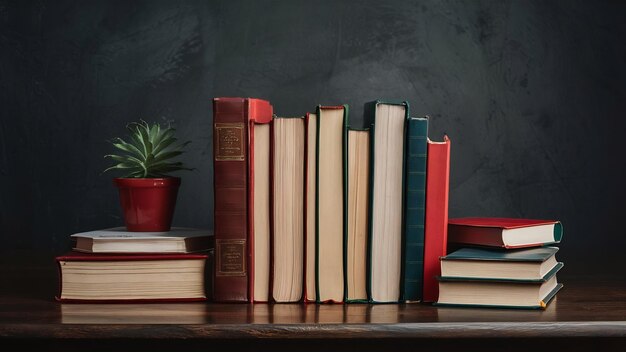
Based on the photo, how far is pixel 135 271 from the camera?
3.38 ft

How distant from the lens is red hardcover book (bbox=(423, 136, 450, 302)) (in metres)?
1.03

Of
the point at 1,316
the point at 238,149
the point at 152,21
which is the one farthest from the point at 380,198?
the point at 152,21

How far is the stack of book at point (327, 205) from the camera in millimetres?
1022

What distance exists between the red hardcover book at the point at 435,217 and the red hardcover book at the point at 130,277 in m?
0.31

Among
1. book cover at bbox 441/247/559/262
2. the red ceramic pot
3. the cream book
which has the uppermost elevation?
the red ceramic pot

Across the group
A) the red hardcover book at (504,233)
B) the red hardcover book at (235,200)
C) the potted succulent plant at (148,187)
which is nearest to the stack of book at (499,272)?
the red hardcover book at (504,233)

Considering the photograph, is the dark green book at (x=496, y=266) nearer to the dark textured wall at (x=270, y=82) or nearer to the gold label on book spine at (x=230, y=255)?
the gold label on book spine at (x=230, y=255)

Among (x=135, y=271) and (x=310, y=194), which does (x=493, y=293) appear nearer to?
(x=310, y=194)

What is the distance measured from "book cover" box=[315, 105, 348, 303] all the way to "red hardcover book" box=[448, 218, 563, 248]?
0.18m

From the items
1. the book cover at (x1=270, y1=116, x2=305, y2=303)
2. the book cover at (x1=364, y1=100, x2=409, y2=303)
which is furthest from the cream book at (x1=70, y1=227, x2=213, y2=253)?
the book cover at (x1=364, y1=100, x2=409, y2=303)

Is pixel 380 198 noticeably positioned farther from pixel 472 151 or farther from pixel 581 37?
pixel 581 37

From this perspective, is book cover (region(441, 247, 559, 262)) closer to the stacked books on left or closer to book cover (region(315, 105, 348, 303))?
book cover (region(315, 105, 348, 303))

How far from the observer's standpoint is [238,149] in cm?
102

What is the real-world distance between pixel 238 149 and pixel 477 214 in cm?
81
